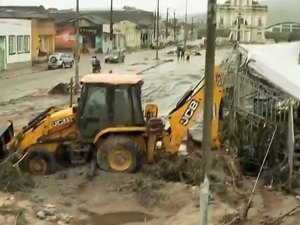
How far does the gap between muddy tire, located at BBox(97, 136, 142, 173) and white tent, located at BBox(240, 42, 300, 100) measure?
3584 mm

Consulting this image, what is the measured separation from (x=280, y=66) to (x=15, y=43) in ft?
146

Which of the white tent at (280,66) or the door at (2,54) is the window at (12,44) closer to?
the door at (2,54)

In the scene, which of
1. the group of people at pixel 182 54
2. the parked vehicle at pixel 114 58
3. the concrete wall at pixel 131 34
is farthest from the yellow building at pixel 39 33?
the concrete wall at pixel 131 34

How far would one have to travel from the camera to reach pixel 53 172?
49.6ft

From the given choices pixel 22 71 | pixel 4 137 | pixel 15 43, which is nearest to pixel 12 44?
pixel 15 43

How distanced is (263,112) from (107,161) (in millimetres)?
4326

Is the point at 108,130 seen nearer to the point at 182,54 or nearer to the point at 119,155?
the point at 119,155

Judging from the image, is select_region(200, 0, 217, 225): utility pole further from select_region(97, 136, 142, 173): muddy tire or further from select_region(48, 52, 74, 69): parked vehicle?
select_region(48, 52, 74, 69): parked vehicle

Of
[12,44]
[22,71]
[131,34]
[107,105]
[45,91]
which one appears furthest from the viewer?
[131,34]

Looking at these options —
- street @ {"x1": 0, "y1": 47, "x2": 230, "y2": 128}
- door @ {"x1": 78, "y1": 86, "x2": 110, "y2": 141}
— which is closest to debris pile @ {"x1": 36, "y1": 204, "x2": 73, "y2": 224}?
door @ {"x1": 78, "y1": 86, "x2": 110, "y2": 141}

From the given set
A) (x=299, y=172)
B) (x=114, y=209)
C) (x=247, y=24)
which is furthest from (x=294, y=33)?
(x=247, y=24)

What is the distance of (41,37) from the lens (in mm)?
69188

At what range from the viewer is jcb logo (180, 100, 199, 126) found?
587 inches

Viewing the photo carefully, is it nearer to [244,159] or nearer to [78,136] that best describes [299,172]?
[244,159]
